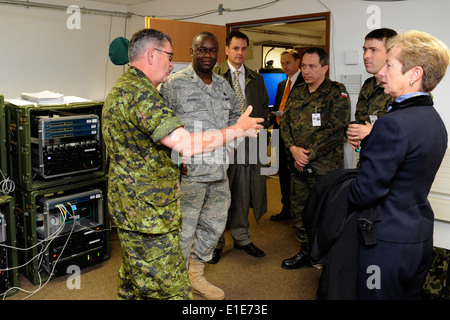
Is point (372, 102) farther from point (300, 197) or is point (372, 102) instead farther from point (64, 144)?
point (64, 144)

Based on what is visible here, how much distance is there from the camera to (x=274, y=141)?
4.80 metres

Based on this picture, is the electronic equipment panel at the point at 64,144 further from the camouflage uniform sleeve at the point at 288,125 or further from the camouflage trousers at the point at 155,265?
the camouflage uniform sleeve at the point at 288,125

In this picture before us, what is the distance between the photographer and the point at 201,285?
260 centimetres

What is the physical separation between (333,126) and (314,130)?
137mm

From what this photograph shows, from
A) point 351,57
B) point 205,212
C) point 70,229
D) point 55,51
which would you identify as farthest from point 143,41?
point 55,51

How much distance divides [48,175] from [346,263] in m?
2.06

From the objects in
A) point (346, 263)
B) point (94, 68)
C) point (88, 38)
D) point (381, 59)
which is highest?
point (88, 38)

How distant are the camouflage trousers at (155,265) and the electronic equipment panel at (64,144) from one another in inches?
44.9

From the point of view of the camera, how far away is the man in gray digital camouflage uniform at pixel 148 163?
1.69 m

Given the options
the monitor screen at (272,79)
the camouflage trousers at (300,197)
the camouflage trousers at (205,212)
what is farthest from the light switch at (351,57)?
the monitor screen at (272,79)

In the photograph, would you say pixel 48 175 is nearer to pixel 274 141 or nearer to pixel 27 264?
pixel 27 264

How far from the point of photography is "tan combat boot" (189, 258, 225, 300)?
2570 mm

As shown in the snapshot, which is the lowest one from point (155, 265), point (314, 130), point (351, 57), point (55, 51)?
point (155, 265)
